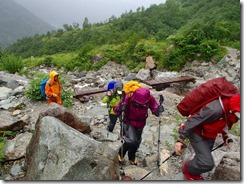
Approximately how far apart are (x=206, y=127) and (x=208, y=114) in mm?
260

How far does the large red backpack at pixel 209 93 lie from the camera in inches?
118

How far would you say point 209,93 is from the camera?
3031 millimetres

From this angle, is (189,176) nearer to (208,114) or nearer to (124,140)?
(208,114)

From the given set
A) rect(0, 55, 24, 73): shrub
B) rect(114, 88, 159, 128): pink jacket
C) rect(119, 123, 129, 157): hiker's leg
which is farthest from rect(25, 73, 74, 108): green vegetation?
rect(0, 55, 24, 73): shrub

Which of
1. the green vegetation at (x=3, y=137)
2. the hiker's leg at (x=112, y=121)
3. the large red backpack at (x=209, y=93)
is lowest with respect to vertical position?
the green vegetation at (x=3, y=137)

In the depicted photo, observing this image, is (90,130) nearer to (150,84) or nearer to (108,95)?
(108,95)

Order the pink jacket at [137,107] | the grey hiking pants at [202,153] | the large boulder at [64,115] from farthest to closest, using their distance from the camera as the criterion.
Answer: the large boulder at [64,115] → the pink jacket at [137,107] → the grey hiking pants at [202,153]

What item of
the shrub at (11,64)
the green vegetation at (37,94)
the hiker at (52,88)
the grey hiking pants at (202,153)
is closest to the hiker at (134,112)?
the grey hiking pants at (202,153)

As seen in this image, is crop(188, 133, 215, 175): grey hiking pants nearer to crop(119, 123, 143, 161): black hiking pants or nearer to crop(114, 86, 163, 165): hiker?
crop(114, 86, 163, 165): hiker

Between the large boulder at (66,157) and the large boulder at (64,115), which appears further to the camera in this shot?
the large boulder at (64,115)

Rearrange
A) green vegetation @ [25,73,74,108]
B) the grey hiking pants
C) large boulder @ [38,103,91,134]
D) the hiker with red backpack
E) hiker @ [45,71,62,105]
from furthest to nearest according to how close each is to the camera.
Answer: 1. green vegetation @ [25,73,74,108]
2. hiker @ [45,71,62,105]
3. large boulder @ [38,103,91,134]
4. the grey hiking pants
5. the hiker with red backpack

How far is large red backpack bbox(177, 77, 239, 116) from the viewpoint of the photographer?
2.99 m

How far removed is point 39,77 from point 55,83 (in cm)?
192

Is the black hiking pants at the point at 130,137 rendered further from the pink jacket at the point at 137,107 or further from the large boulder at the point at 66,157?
the large boulder at the point at 66,157
